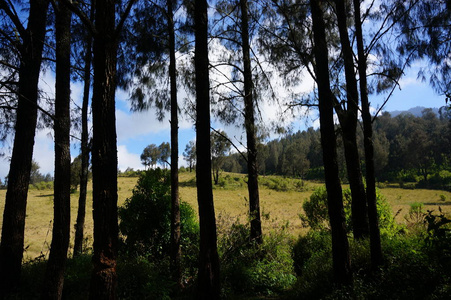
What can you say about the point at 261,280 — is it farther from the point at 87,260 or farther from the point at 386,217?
the point at 386,217

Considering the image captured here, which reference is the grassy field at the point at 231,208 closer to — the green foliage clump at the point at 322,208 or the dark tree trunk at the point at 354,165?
the green foliage clump at the point at 322,208

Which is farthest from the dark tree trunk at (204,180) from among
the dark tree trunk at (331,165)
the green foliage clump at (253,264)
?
the dark tree trunk at (331,165)

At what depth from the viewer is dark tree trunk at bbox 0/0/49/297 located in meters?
4.88

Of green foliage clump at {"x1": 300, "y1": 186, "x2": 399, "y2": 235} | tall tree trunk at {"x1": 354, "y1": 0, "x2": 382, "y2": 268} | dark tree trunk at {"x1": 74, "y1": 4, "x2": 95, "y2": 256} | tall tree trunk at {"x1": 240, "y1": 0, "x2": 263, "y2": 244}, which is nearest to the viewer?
tall tree trunk at {"x1": 354, "y1": 0, "x2": 382, "y2": 268}

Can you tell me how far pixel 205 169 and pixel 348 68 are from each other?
415cm

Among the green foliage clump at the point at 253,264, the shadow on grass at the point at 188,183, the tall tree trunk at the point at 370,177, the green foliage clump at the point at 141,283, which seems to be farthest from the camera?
the shadow on grass at the point at 188,183

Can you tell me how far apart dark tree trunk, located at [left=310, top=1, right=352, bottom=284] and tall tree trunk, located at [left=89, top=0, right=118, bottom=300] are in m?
3.43

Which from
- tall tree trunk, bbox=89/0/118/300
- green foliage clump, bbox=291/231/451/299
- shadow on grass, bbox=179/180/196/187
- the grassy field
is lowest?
the grassy field

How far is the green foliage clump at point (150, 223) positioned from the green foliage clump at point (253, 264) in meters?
1.41

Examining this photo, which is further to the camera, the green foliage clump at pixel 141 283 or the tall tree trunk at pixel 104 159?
the green foliage clump at pixel 141 283

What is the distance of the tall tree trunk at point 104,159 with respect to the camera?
9.22ft

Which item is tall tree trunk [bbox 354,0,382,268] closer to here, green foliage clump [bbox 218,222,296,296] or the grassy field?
green foliage clump [bbox 218,222,296,296]

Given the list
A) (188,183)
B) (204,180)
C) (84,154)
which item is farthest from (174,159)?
(188,183)

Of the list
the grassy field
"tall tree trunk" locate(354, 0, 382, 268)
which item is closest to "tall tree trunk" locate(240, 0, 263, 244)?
the grassy field
